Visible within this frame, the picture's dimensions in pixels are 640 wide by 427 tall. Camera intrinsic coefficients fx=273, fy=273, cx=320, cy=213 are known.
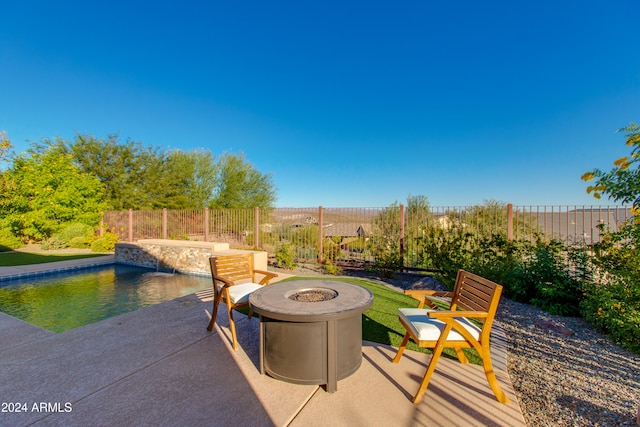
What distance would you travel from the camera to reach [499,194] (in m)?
7.05

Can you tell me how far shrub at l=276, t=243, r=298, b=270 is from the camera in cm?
815

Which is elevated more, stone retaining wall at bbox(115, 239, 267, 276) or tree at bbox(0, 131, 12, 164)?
tree at bbox(0, 131, 12, 164)

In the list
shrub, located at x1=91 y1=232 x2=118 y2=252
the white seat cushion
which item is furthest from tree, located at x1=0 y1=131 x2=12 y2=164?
the white seat cushion

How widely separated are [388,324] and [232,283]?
216 centimetres

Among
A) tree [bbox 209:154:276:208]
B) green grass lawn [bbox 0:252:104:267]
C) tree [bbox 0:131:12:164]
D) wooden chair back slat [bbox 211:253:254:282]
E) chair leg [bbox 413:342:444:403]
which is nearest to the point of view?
chair leg [bbox 413:342:444:403]

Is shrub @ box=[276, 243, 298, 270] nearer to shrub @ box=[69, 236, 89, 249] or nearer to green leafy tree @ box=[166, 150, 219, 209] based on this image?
shrub @ box=[69, 236, 89, 249]

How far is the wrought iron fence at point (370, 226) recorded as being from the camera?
216 inches

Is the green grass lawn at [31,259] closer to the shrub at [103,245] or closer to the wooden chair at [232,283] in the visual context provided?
the shrub at [103,245]

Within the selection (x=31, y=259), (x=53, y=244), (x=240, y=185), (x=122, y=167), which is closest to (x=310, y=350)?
(x=31, y=259)

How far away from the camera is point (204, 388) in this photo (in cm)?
222

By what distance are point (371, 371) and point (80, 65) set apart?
14.5 meters

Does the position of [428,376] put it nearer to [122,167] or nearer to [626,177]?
[626,177]

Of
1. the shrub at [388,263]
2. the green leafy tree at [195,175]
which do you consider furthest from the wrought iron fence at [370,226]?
the green leafy tree at [195,175]

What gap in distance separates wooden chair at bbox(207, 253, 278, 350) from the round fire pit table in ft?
2.42
